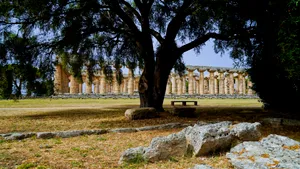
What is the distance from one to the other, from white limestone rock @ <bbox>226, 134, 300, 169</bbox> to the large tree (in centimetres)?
543

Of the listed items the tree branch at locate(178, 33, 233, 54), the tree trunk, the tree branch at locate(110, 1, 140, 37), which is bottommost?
the tree trunk

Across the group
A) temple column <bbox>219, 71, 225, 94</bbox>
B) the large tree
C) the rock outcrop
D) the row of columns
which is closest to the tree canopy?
the large tree

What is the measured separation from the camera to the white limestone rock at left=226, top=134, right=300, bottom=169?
3.42 metres

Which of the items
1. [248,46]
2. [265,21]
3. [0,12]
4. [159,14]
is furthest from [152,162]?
[159,14]

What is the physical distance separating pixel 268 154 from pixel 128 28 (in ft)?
35.5

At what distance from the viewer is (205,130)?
4613 mm

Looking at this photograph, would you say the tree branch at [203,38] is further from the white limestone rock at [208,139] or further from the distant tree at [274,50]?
the white limestone rock at [208,139]

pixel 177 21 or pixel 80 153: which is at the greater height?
pixel 177 21

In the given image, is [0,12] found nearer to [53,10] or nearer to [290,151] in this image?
[53,10]

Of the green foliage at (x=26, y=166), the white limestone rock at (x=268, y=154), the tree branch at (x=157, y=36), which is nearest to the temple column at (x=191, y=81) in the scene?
the tree branch at (x=157, y=36)

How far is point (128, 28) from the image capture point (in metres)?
13.5

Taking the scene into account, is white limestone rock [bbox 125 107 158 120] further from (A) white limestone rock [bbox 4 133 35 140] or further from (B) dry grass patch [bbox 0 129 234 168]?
(A) white limestone rock [bbox 4 133 35 140]

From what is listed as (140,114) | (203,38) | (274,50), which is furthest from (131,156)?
(203,38)

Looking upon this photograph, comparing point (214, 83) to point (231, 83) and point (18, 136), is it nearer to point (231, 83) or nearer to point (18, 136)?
point (231, 83)
